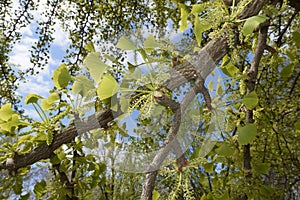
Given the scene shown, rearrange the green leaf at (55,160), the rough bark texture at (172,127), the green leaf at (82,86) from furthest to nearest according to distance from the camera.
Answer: the green leaf at (55,160) < the green leaf at (82,86) < the rough bark texture at (172,127)

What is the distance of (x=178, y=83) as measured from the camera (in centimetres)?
43

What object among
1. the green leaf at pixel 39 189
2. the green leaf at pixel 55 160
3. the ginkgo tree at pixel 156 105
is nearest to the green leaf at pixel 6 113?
the ginkgo tree at pixel 156 105

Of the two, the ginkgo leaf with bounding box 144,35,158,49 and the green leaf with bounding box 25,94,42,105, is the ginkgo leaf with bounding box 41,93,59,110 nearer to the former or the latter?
the green leaf with bounding box 25,94,42,105

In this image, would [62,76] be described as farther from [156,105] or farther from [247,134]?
[247,134]

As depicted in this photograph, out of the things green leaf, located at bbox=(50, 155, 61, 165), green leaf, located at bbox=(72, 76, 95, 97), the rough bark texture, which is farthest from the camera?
green leaf, located at bbox=(50, 155, 61, 165)

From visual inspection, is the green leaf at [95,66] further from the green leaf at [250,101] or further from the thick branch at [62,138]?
the green leaf at [250,101]

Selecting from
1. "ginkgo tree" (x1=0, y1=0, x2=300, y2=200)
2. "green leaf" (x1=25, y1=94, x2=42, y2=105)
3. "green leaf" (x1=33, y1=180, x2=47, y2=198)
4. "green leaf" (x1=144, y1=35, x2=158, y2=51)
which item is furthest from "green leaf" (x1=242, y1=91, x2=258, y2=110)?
"green leaf" (x1=33, y1=180, x2=47, y2=198)

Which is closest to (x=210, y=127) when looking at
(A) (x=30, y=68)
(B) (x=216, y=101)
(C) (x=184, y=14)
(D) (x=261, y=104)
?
(B) (x=216, y=101)

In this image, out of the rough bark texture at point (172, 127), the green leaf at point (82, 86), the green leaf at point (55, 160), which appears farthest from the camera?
the green leaf at point (55, 160)

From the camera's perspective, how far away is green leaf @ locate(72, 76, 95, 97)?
0.51 meters

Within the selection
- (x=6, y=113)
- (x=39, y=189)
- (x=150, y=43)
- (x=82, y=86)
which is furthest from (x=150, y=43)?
(x=39, y=189)

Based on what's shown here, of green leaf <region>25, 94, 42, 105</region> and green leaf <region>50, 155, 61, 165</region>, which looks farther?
green leaf <region>50, 155, 61, 165</region>

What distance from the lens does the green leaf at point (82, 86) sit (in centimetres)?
51

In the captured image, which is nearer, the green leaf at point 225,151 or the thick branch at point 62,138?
the thick branch at point 62,138
